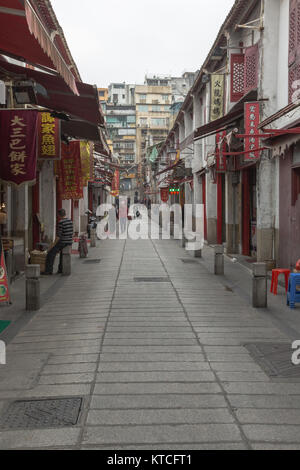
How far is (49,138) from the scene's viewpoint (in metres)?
14.4

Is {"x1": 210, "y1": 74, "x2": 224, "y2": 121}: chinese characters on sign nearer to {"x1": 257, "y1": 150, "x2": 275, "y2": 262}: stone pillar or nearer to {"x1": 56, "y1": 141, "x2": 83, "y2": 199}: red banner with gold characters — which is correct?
{"x1": 56, "y1": 141, "x2": 83, "y2": 199}: red banner with gold characters

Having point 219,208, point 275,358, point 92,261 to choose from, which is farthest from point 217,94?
point 275,358

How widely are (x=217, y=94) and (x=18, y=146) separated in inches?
435

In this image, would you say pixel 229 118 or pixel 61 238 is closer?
pixel 61 238

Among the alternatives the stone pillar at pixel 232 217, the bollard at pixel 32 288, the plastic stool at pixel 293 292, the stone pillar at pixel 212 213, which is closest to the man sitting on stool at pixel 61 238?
the bollard at pixel 32 288

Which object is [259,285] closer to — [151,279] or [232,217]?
[151,279]

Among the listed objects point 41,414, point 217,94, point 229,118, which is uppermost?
point 217,94

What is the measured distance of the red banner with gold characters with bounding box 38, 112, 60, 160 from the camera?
1435cm

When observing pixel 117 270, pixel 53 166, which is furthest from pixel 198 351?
pixel 53 166

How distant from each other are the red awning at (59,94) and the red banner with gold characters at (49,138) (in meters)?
2.40

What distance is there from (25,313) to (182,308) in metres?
2.92

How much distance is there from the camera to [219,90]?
2016 centimetres

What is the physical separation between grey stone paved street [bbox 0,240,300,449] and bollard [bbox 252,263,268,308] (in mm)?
317
